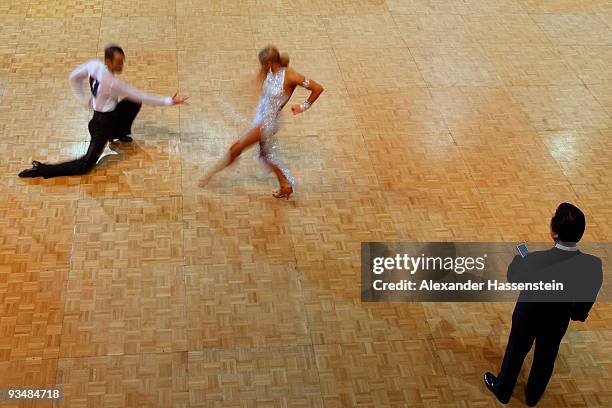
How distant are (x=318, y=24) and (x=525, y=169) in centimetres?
314

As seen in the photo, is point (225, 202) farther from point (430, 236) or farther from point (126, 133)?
point (430, 236)

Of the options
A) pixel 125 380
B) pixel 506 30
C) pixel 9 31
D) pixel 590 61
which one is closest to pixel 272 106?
pixel 125 380

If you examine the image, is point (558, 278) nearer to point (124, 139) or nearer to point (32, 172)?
point (124, 139)

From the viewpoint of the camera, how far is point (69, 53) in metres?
7.68

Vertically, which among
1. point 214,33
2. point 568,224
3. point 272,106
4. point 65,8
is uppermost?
point 568,224

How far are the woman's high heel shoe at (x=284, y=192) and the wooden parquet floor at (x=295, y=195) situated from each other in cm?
10

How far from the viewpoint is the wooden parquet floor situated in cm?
474

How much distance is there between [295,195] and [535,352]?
2395 mm

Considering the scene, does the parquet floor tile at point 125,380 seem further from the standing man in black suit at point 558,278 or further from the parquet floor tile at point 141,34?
the parquet floor tile at point 141,34

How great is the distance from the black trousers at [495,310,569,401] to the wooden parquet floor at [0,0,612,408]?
148 mm

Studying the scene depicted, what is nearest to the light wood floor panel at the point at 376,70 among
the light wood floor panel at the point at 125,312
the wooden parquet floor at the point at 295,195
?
the wooden parquet floor at the point at 295,195

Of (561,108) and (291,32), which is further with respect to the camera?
(291,32)

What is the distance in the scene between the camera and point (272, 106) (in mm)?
5758

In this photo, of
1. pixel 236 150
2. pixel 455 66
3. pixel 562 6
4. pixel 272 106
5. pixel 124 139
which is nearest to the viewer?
pixel 272 106
